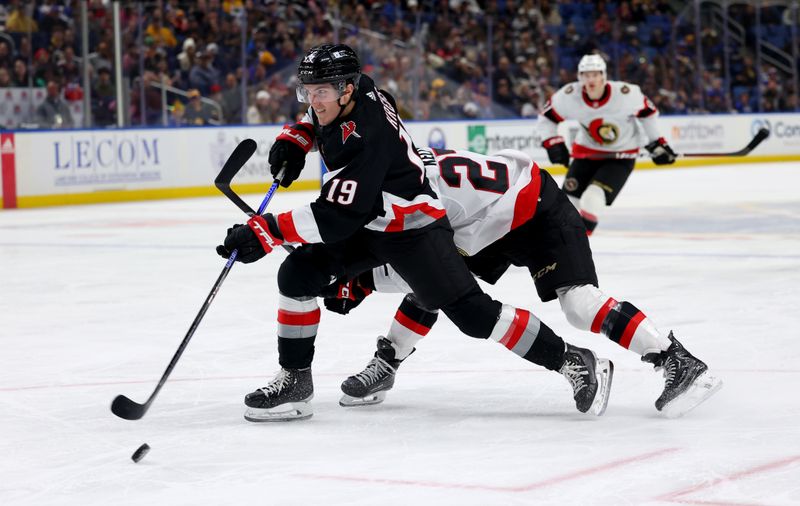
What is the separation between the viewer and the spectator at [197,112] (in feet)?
42.6

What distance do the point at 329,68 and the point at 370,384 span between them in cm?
91

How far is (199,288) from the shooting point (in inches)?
243

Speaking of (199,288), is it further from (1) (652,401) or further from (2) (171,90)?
(2) (171,90)

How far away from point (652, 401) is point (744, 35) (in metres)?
15.7

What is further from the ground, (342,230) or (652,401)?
(342,230)

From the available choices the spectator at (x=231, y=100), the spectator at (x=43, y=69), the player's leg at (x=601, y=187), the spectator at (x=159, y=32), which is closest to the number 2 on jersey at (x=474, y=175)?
the player's leg at (x=601, y=187)

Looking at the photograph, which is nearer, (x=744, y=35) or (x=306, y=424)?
(x=306, y=424)

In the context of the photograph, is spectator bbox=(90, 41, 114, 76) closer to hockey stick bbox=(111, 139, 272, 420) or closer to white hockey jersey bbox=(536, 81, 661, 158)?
white hockey jersey bbox=(536, 81, 661, 158)

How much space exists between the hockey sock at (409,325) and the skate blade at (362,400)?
0.52 feet

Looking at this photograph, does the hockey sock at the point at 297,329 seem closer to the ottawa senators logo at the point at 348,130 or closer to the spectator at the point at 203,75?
the ottawa senators logo at the point at 348,130

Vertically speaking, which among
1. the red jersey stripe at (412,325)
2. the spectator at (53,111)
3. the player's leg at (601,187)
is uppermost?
the red jersey stripe at (412,325)

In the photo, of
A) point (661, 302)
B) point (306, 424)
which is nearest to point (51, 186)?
point (661, 302)

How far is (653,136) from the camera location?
8086 millimetres

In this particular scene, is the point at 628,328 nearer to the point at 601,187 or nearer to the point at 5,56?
the point at 601,187
